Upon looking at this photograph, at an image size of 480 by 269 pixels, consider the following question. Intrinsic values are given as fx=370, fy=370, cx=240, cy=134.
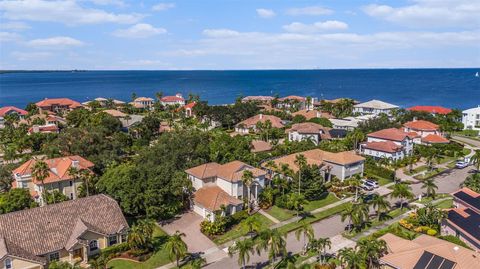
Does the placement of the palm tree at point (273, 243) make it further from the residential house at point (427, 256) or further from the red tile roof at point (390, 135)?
the red tile roof at point (390, 135)

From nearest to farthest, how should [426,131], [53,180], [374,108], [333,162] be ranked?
[53,180]
[333,162]
[426,131]
[374,108]

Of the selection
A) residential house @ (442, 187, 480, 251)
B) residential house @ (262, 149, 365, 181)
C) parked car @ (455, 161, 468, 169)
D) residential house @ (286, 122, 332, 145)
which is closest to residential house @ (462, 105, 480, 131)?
parked car @ (455, 161, 468, 169)

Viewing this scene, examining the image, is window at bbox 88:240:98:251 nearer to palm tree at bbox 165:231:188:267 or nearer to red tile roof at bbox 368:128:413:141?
palm tree at bbox 165:231:188:267

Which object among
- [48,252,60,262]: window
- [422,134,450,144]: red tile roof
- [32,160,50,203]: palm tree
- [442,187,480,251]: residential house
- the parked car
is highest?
[32,160,50,203]: palm tree

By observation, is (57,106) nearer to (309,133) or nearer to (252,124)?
(252,124)

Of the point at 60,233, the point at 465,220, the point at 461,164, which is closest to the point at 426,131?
the point at 461,164

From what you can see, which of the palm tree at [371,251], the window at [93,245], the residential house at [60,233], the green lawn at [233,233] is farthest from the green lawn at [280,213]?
the window at [93,245]
